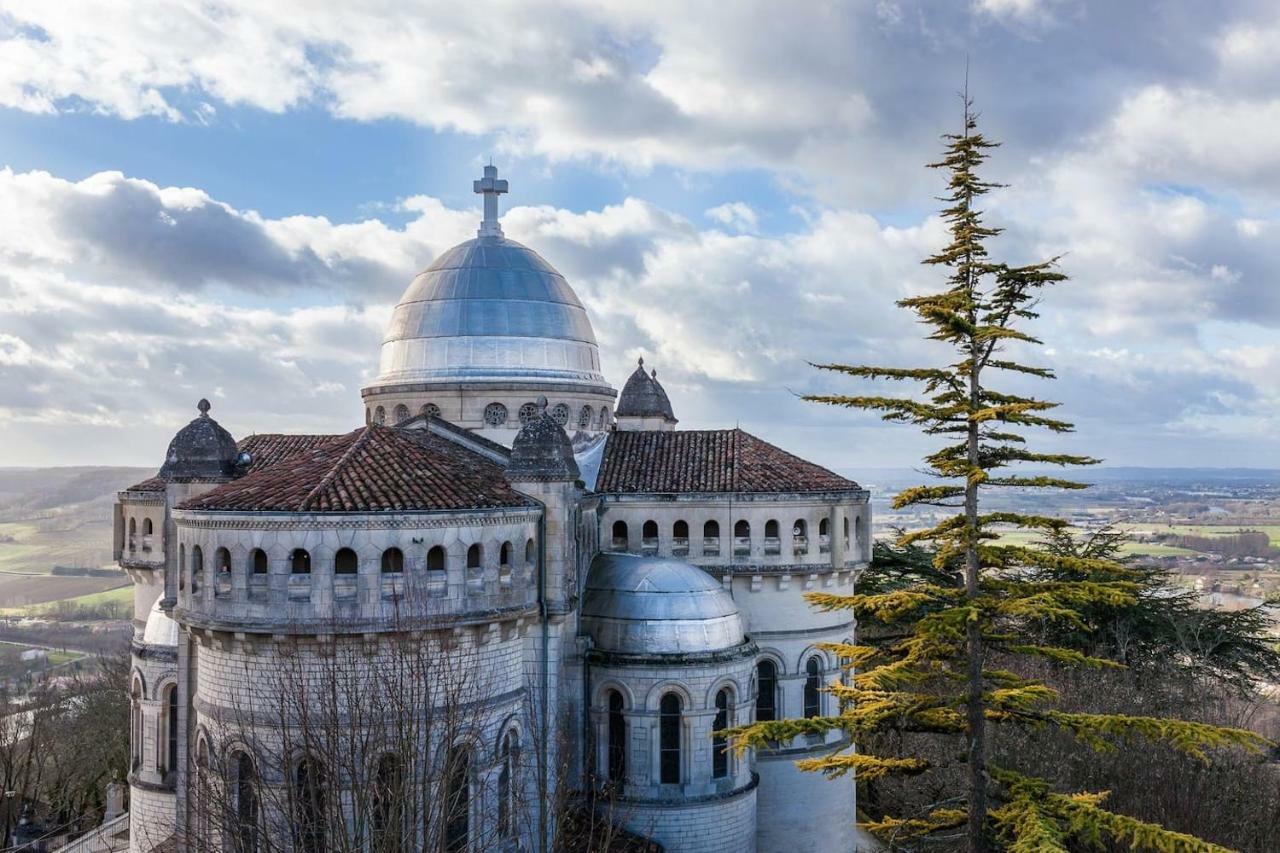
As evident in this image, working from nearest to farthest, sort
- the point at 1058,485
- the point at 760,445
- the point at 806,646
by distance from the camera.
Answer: the point at 1058,485
the point at 806,646
the point at 760,445

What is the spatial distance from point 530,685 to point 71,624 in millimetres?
117831

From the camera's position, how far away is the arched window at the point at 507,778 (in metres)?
26.6

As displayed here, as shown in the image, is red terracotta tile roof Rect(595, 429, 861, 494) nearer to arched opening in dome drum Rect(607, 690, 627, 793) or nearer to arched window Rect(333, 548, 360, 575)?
arched opening in dome drum Rect(607, 690, 627, 793)

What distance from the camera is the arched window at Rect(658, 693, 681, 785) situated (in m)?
30.8

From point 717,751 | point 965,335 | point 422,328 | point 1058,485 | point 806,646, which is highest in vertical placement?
point 422,328

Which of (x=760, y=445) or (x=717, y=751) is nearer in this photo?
(x=717, y=751)

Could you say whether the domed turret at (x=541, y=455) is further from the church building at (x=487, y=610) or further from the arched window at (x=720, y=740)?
the arched window at (x=720, y=740)

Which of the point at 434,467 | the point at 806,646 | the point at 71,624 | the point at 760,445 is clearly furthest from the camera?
the point at 71,624

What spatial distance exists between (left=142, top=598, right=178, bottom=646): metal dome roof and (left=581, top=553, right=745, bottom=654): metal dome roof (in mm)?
12692

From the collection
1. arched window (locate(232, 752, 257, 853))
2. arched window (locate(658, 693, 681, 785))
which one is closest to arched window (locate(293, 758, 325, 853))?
arched window (locate(232, 752, 257, 853))

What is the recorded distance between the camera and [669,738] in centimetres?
3100

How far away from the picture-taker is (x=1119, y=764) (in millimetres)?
37406

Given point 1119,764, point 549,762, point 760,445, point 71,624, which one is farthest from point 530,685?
point 71,624

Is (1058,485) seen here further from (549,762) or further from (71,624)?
(71,624)
